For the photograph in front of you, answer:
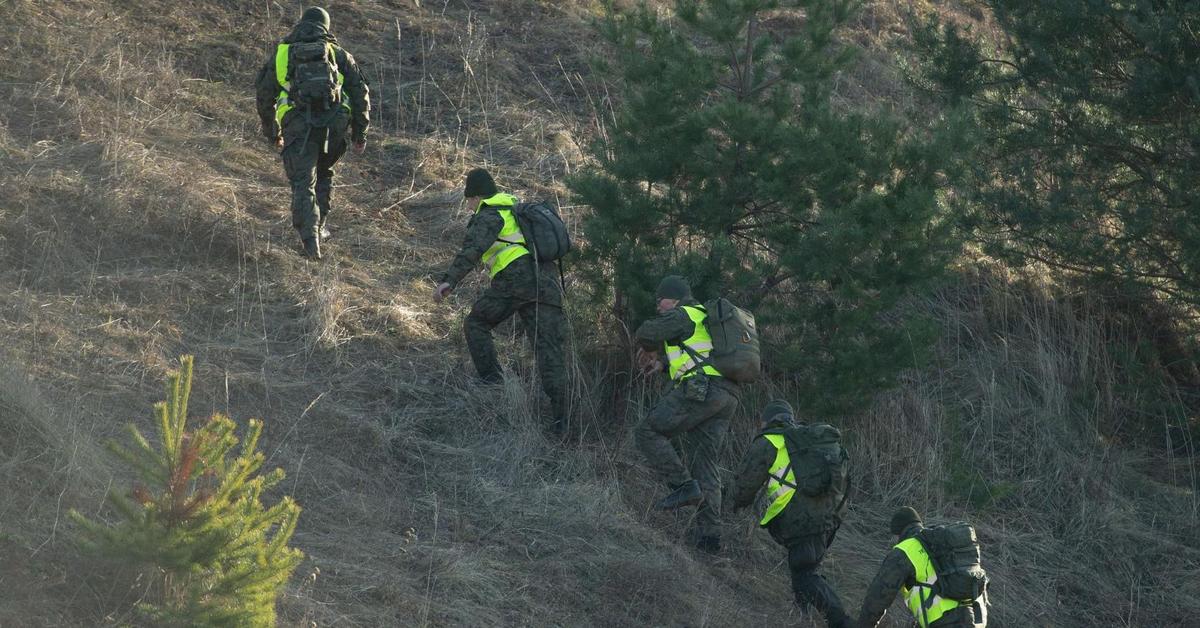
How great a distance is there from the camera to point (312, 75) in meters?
9.70

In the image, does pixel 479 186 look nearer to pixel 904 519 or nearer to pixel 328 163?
pixel 328 163

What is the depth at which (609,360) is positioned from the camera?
959 centimetres

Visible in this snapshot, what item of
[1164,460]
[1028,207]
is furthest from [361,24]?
[1164,460]

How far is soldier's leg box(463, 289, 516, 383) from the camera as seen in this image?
346 inches

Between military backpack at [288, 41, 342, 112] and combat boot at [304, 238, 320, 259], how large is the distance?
3.48ft

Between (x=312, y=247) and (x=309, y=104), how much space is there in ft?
3.83

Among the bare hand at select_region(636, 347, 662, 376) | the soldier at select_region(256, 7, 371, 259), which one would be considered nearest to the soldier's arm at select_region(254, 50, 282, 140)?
the soldier at select_region(256, 7, 371, 259)

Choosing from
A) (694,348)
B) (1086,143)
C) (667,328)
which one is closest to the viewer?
(667,328)

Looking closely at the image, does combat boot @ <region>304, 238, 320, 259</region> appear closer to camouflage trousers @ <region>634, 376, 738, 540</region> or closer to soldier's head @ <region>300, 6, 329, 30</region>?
soldier's head @ <region>300, 6, 329, 30</region>

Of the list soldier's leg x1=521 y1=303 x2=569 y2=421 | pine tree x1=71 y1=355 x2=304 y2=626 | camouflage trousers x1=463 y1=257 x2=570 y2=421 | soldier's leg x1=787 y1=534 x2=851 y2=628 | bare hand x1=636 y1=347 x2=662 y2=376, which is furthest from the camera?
soldier's leg x1=521 y1=303 x2=569 y2=421

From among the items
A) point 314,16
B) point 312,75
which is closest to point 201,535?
point 312,75

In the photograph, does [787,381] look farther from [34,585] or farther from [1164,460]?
[34,585]

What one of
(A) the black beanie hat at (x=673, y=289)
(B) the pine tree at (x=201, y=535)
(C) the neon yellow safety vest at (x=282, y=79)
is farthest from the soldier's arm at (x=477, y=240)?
(B) the pine tree at (x=201, y=535)

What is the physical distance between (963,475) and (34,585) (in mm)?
6899
